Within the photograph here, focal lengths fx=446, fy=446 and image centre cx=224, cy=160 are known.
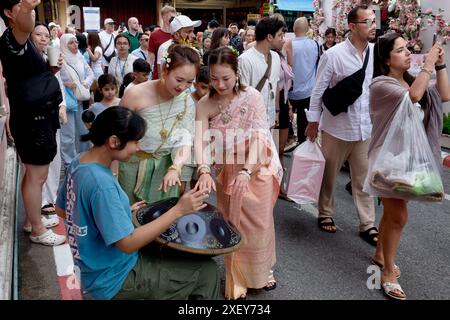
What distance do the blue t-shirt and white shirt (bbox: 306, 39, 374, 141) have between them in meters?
2.25

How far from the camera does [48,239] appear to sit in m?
3.30

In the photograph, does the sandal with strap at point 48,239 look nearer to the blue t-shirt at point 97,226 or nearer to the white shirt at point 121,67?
the blue t-shirt at point 97,226

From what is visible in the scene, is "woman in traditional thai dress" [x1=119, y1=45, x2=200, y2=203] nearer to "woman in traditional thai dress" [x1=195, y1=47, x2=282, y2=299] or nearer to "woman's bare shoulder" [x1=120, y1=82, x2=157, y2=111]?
"woman's bare shoulder" [x1=120, y1=82, x2=157, y2=111]

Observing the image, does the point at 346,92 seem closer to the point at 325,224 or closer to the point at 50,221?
the point at 325,224

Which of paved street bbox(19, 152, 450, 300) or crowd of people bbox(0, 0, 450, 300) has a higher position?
crowd of people bbox(0, 0, 450, 300)

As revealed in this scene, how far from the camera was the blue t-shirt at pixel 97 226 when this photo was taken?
1.74 meters

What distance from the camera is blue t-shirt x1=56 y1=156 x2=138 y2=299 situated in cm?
174

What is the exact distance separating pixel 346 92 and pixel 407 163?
105cm

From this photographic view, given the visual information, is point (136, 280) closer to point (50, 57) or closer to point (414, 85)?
point (414, 85)

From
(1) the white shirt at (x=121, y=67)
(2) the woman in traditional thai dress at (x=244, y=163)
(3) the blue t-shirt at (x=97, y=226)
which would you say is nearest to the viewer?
(3) the blue t-shirt at (x=97, y=226)

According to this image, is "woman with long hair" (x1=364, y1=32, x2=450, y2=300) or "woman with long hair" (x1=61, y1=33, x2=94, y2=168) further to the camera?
"woman with long hair" (x1=61, y1=33, x2=94, y2=168)

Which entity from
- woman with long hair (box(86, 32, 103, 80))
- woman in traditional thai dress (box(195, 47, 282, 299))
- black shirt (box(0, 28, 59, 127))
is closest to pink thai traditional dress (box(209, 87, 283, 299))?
woman in traditional thai dress (box(195, 47, 282, 299))

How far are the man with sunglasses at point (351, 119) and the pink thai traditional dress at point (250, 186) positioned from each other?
1.04 m

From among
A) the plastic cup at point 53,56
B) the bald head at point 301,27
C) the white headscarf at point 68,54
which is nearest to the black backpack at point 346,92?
the plastic cup at point 53,56
